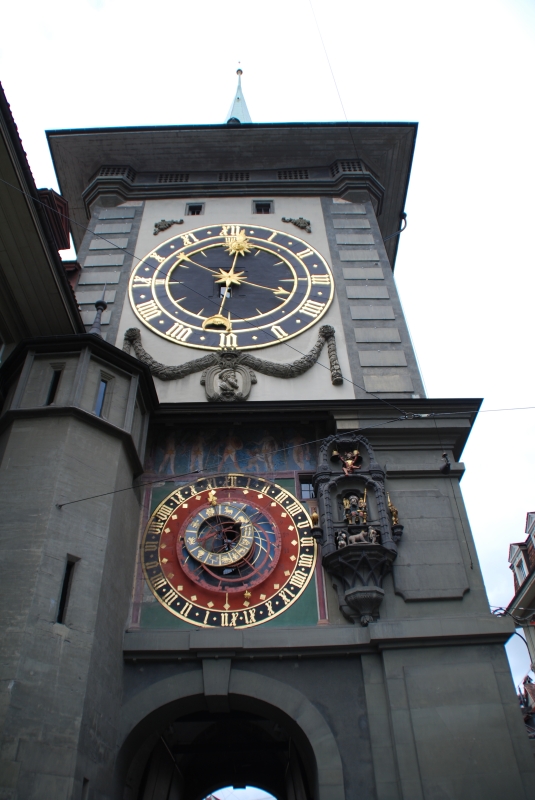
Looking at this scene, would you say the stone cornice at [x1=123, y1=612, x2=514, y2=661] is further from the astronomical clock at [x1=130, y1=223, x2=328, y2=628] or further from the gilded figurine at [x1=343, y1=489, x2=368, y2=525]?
the gilded figurine at [x1=343, y1=489, x2=368, y2=525]

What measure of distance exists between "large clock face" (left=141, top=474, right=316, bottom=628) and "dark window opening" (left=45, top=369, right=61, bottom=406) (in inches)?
83.4

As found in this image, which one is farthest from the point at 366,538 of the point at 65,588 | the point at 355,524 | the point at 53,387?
the point at 53,387

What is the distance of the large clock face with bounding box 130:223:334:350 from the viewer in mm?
12562

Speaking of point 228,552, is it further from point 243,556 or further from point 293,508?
point 293,508

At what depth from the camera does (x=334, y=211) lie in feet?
51.3

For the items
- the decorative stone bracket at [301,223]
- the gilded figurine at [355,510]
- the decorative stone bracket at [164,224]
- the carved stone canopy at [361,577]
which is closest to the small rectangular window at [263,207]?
the decorative stone bracket at [301,223]

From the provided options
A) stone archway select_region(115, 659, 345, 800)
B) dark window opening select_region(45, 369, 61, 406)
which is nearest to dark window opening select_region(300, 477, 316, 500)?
stone archway select_region(115, 659, 345, 800)

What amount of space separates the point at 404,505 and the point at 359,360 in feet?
10.2

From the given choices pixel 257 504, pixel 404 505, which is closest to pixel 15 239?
pixel 257 504

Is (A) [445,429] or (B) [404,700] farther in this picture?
(A) [445,429]

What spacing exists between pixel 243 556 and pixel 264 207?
29.8 ft

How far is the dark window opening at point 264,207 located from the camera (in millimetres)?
15719

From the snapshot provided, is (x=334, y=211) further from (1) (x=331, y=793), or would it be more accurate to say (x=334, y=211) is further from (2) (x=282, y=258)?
(1) (x=331, y=793)

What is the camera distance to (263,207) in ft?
52.1
